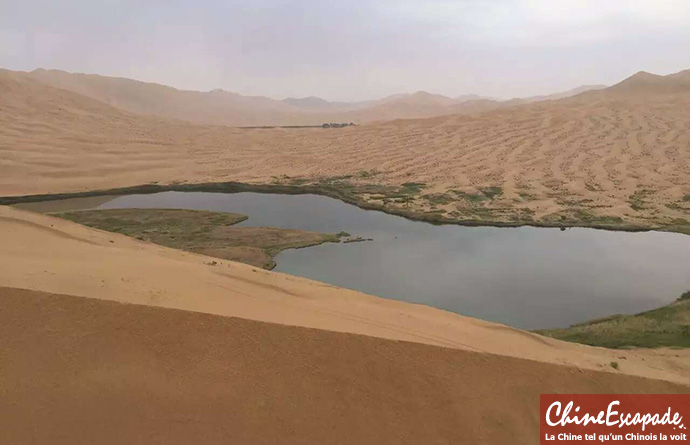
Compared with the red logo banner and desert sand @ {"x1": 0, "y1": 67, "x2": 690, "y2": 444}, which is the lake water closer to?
desert sand @ {"x1": 0, "y1": 67, "x2": 690, "y2": 444}

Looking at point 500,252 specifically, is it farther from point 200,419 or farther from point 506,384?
point 200,419

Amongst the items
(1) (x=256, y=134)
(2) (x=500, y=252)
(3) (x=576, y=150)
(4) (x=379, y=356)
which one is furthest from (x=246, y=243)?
(1) (x=256, y=134)

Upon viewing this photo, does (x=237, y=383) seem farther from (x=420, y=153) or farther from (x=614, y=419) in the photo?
(x=420, y=153)

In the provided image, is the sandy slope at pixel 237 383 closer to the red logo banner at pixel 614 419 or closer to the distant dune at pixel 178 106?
the red logo banner at pixel 614 419

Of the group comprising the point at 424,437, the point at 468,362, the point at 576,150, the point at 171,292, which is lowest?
the point at 424,437

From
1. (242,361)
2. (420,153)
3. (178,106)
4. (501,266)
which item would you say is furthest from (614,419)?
(178,106)

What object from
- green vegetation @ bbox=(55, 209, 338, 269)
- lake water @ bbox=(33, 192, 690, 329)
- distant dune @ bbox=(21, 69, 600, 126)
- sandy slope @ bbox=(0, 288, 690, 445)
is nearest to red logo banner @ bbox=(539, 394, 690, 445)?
sandy slope @ bbox=(0, 288, 690, 445)

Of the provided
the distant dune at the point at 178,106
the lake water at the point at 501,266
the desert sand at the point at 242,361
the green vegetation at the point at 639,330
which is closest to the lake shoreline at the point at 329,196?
the lake water at the point at 501,266
